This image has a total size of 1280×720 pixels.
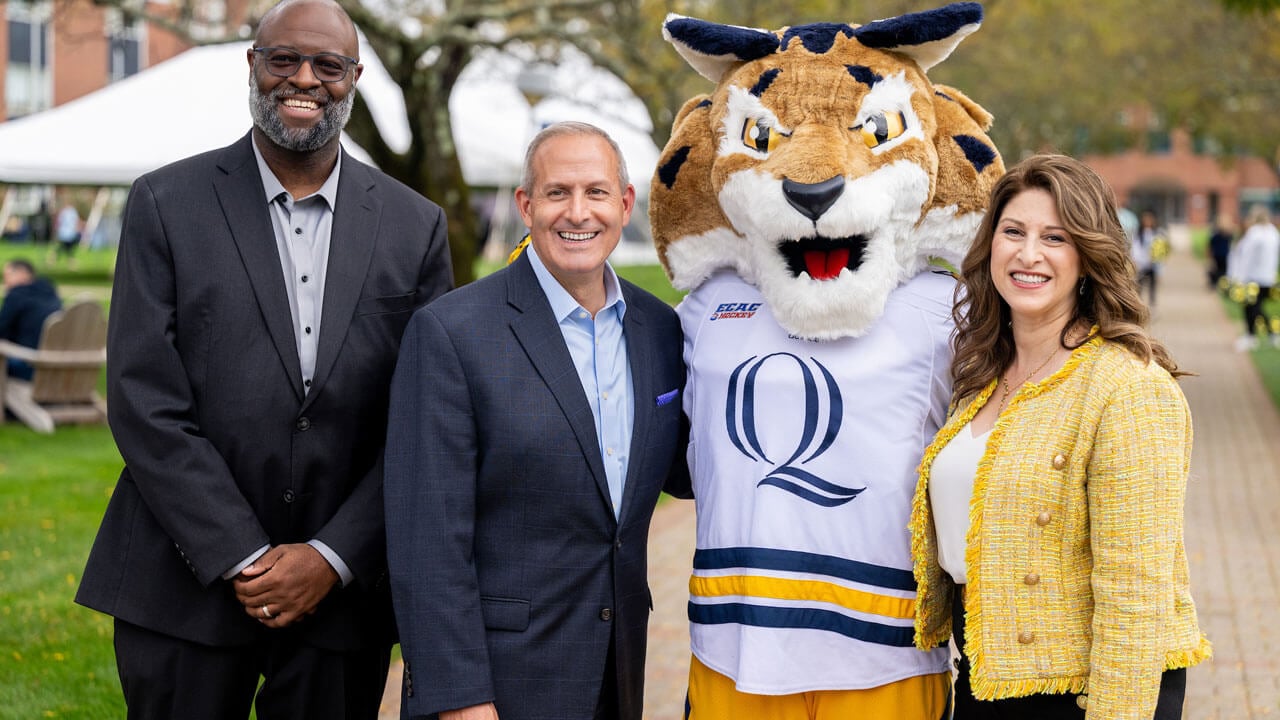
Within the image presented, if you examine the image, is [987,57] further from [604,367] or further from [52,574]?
[604,367]

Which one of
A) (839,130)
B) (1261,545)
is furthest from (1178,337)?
(839,130)

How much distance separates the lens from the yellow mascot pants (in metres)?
3.12

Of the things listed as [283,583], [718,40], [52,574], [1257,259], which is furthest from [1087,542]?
[1257,259]

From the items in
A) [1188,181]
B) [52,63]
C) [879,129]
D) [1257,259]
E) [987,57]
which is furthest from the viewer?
[1188,181]

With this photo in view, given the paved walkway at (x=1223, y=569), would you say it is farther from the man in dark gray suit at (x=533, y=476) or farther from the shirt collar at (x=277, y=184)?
the shirt collar at (x=277, y=184)

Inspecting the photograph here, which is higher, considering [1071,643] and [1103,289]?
[1103,289]

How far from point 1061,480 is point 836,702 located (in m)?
0.83

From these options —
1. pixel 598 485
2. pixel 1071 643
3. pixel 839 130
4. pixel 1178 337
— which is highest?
pixel 839 130

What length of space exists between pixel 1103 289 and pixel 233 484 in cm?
203

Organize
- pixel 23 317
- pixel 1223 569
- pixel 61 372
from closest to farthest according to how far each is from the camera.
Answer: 1. pixel 1223 569
2. pixel 61 372
3. pixel 23 317

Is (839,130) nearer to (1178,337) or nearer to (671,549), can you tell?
(671,549)

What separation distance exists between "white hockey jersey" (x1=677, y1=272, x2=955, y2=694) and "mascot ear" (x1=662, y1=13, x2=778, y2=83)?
81 cm

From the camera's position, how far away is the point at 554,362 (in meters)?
2.97

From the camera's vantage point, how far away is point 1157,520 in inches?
102
